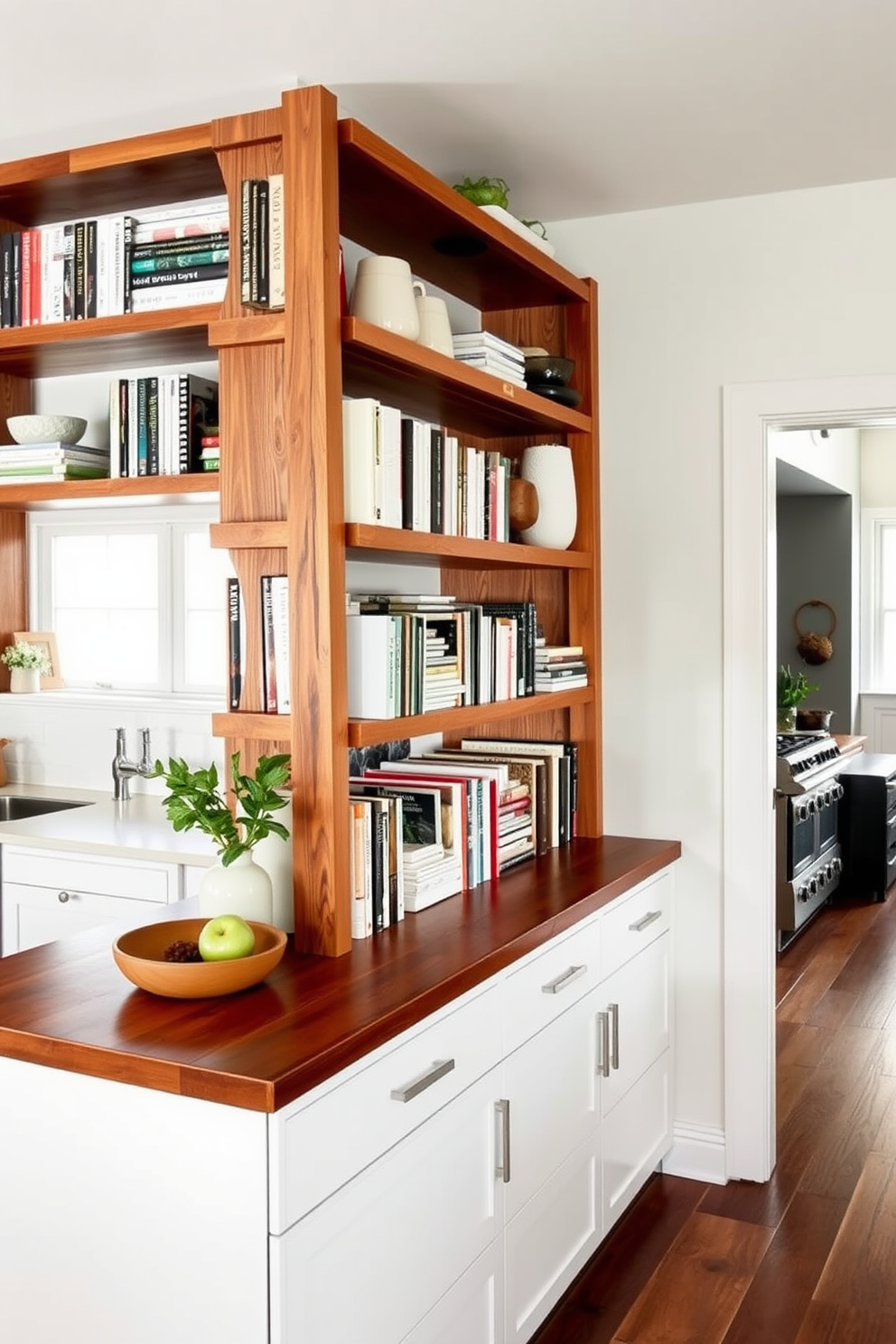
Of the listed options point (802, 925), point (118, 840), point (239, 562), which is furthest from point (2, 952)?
point (802, 925)

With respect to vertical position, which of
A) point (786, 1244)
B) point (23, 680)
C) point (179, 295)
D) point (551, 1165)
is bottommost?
point (786, 1244)

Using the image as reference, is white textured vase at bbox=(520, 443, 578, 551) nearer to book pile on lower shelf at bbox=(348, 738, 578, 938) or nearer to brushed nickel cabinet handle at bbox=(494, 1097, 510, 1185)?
book pile on lower shelf at bbox=(348, 738, 578, 938)

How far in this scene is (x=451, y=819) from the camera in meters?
2.69

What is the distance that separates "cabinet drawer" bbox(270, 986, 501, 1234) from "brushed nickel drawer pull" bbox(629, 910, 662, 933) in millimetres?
821

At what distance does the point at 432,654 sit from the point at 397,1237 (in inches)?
44.4

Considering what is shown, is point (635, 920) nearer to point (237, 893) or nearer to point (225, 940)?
point (237, 893)

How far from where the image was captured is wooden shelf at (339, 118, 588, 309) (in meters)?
2.35

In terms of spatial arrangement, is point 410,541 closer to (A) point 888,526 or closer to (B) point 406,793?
(B) point 406,793

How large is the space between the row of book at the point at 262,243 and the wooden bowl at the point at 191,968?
1.12 meters

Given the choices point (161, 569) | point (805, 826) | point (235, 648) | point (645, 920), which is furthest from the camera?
point (805, 826)

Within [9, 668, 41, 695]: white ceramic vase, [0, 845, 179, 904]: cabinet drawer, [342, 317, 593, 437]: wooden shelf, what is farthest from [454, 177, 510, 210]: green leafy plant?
[9, 668, 41, 695]: white ceramic vase

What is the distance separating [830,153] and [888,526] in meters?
6.08

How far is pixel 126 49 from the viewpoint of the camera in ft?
7.88

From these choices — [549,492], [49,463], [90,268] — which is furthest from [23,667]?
[549,492]
